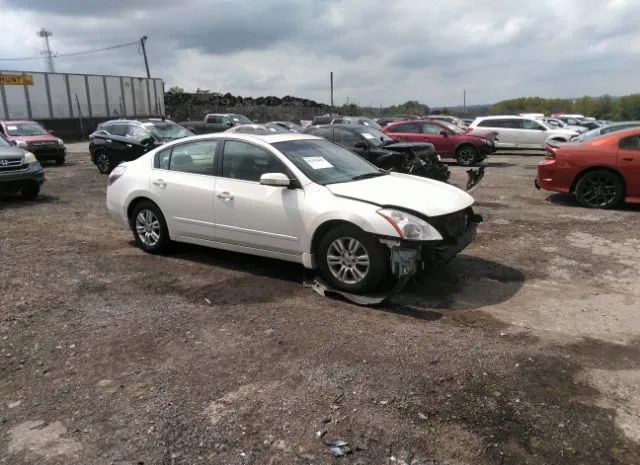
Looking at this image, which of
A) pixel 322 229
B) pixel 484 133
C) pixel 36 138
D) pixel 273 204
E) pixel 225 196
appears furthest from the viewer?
pixel 484 133

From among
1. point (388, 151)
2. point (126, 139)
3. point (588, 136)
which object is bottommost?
point (388, 151)

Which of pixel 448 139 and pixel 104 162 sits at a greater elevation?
pixel 448 139

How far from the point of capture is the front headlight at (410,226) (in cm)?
478

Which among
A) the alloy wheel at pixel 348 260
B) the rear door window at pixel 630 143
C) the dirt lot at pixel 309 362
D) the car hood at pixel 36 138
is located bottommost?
the dirt lot at pixel 309 362

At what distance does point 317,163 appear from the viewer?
18.9 ft

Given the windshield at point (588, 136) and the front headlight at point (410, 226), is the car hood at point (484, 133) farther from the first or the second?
the front headlight at point (410, 226)

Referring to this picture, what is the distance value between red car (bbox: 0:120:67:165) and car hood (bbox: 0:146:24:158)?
7.93 metres

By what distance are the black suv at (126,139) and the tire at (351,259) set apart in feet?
35.8

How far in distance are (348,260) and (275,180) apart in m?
1.07

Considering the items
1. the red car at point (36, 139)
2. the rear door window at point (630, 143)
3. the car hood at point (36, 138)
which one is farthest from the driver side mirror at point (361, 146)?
the car hood at point (36, 138)

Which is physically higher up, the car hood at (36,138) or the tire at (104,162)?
the car hood at (36,138)

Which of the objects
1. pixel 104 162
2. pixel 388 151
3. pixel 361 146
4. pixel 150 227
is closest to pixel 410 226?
pixel 150 227

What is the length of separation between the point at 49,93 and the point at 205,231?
3705 cm

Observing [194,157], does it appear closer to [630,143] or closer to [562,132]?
[630,143]
